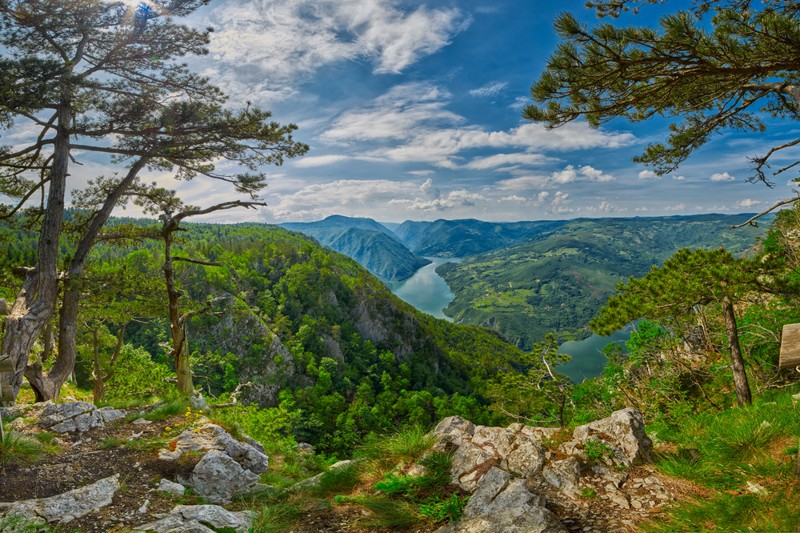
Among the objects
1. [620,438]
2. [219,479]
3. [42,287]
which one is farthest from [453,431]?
[42,287]

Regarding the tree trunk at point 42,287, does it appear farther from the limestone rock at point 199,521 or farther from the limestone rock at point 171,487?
the limestone rock at point 199,521

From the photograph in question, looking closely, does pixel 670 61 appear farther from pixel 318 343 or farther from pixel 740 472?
pixel 318 343

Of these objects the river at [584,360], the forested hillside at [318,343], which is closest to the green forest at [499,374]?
the forested hillside at [318,343]

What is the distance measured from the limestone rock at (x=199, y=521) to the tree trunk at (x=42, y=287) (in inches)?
274

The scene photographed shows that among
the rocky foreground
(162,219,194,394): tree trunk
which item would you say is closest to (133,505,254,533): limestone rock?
the rocky foreground

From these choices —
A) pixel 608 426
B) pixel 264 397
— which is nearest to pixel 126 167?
pixel 608 426

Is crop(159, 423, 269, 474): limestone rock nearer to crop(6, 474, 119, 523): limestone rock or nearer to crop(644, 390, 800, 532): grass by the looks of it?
crop(6, 474, 119, 523): limestone rock

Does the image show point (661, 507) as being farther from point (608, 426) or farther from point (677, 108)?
point (677, 108)

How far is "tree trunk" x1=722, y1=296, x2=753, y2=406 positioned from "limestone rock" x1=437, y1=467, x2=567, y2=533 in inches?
230

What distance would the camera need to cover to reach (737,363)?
24.6 feet

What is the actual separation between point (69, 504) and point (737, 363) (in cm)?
1052

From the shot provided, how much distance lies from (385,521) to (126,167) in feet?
38.5

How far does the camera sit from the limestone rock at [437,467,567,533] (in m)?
3.60

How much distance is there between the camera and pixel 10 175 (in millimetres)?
11047
